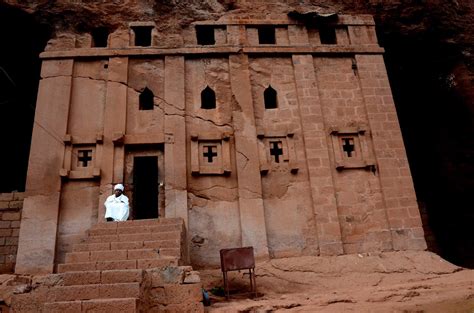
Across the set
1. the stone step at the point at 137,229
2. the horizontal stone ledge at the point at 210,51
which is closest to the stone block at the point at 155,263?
the stone step at the point at 137,229

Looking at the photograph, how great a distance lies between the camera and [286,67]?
1194 centimetres

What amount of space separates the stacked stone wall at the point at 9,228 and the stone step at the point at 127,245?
3.52 m

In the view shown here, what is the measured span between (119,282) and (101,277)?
301 millimetres

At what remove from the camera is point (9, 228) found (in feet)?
33.4

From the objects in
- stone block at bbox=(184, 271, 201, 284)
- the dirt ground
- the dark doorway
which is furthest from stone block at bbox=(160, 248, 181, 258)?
the dark doorway

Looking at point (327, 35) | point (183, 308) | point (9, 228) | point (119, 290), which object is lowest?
point (183, 308)

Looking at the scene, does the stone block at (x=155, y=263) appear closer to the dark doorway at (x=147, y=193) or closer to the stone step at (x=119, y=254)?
the stone step at (x=119, y=254)

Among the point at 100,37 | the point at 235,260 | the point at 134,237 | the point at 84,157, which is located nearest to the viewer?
the point at 235,260

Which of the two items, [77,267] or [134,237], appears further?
[134,237]

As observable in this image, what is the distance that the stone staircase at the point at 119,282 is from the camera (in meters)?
5.74

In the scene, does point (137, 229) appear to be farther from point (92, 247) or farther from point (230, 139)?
point (230, 139)

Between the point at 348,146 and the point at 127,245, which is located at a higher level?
the point at 348,146

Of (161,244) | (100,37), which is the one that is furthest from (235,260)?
(100,37)

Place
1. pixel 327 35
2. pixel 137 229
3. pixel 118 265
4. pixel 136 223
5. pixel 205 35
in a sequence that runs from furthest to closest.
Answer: pixel 327 35, pixel 205 35, pixel 136 223, pixel 137 229, pixel 118 265
